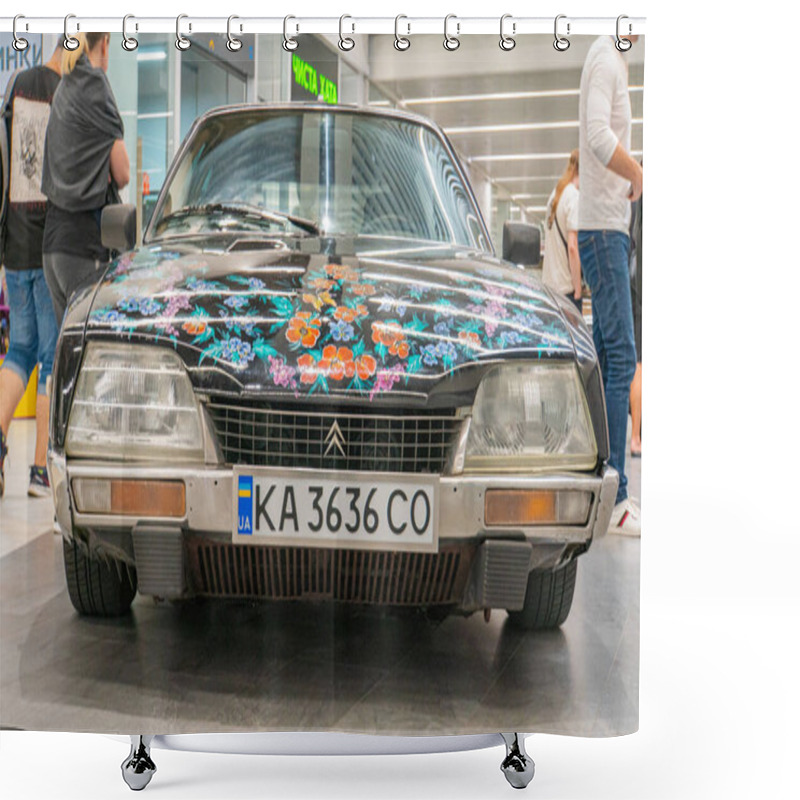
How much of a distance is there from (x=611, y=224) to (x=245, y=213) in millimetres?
811

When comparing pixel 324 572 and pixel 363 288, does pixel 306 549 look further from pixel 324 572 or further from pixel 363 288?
pixel 363 288

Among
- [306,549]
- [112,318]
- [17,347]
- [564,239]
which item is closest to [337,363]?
[306,549]

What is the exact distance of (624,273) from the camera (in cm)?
240

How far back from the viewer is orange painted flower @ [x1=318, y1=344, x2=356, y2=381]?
7.14 ft

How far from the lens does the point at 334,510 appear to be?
7.16 feet

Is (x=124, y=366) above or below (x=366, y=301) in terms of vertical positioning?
below

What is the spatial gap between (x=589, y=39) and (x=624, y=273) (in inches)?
20.3

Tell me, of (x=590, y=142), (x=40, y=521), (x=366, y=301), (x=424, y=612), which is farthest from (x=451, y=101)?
(x=40, y=521)

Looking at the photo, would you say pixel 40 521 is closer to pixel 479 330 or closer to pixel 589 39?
pixel 479 330

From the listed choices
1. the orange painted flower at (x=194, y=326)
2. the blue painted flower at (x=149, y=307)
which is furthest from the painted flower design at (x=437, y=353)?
the blue painted flower at (x=149, y=307)

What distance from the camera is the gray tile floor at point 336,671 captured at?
92.9 inches

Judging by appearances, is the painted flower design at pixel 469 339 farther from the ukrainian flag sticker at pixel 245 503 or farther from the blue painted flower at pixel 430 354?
the ukrainian flag sticker at pixel 245 503

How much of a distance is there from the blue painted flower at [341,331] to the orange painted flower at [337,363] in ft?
0.06

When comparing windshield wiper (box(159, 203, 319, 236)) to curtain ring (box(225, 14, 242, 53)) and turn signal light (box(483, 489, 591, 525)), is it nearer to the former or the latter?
curtain ring (box(225, 14, 242, 53))
